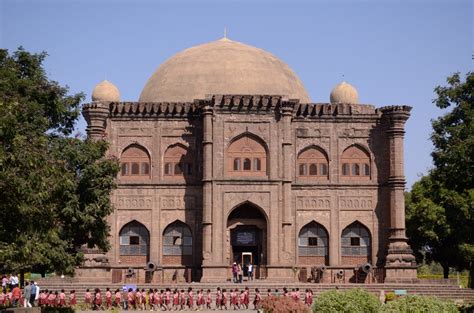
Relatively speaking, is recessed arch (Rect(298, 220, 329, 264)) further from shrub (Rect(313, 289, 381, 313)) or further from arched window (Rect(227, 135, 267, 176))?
shrub (Rect(313, 289, 381, 313))

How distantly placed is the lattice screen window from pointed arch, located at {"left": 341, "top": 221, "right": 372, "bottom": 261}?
1126 cm

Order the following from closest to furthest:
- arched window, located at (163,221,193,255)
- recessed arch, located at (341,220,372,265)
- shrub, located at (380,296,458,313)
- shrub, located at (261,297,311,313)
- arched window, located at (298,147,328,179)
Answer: shrub, located at (380,296,458,313)
shrub, located at (261,297,311,313)
arched window, located at (163,221,193,255)
recessed arch, located at (341,220,372,265)
arched window, located at (298,147,328,179)

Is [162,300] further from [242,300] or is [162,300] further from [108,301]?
[242,300]

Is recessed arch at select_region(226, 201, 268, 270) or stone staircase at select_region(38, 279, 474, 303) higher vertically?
recessed arch at select_region(226, 201, 268, 270)

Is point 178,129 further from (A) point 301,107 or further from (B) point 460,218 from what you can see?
(B) point 460,218

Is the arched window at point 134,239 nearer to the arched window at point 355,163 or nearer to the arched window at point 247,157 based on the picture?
the arched window at point 247,157

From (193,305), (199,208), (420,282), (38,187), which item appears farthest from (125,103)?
(38,187)

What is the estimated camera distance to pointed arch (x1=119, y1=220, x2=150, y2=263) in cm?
4891

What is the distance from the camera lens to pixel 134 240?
49094mm

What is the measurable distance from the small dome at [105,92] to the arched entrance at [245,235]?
11.5 metres

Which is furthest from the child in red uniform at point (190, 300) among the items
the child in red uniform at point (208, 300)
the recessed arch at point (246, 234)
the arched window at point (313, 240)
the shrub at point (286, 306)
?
the arched window at point (313, 240)

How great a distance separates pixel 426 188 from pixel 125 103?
2002cm

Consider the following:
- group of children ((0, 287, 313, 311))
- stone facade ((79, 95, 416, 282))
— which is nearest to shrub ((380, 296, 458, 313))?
group of children ((0, 287, 313, 311))

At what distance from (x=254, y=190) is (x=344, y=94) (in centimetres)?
1144
